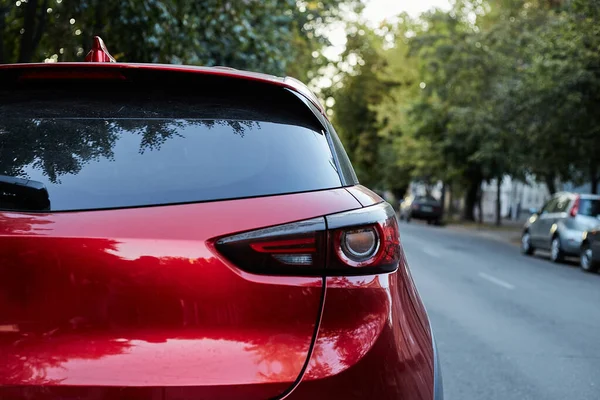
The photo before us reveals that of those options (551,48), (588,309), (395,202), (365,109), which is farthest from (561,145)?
(395,202)

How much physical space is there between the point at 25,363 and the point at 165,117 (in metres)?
0.75

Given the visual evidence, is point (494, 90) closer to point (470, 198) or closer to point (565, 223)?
point (565, 223)

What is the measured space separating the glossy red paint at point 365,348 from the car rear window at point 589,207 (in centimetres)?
1770

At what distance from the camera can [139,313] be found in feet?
6.67

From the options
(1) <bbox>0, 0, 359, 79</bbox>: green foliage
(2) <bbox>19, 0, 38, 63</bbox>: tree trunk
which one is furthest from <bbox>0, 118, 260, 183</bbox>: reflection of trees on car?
(2) <bbox>19, 0, 38, 63</bbox>: tree trunk

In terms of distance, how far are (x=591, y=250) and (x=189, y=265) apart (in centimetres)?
1589

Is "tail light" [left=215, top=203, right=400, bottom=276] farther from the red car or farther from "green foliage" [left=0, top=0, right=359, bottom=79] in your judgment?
"green foliage" [left=0, top=0, right=359, bottom=79]

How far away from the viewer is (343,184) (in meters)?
2.38

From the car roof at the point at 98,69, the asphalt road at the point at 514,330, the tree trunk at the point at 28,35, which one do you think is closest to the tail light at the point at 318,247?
the car roof at the point at 98,69

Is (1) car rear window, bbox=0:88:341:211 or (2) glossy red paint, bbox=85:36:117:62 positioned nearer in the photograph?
(1) car rear window, bbox=0:88:341:211

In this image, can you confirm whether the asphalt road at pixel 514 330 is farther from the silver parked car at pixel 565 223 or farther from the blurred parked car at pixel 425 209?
the blurred parked car at pixel 425 209

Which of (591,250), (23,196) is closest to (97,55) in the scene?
(23,196)

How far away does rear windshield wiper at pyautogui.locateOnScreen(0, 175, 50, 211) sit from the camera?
209 cm

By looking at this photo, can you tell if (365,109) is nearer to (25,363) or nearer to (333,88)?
(333,88)
